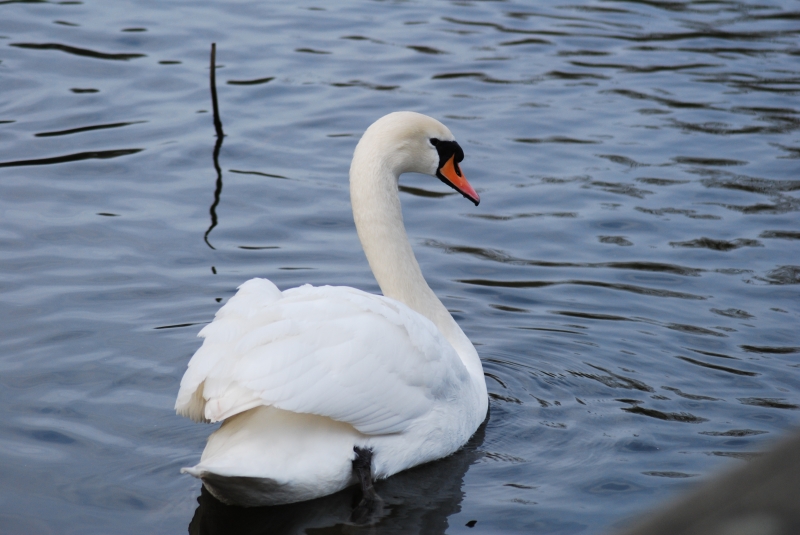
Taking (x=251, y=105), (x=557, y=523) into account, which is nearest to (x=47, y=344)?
(x=557, y=523)

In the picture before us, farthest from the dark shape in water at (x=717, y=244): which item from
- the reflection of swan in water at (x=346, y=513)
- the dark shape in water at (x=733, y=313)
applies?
the reflection of swan in water at (x=346, y=513)

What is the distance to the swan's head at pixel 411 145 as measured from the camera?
204 inches

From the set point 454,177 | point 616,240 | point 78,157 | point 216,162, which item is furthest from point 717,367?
A: point 78,157

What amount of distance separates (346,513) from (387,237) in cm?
161

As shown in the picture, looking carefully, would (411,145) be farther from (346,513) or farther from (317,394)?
(346,513)

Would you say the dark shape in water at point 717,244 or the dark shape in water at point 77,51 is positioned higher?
the dark shape in water at point 77,51

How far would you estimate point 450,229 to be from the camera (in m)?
7.91

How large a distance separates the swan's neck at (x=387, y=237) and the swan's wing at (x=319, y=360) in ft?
2.57

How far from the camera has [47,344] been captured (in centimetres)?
573

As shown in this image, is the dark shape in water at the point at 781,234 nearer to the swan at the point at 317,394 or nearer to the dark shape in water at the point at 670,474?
the dark shape in water at the point at 670,474

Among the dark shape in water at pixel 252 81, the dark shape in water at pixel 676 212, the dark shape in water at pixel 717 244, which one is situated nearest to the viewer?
the dark shape in water at pixel 717 244

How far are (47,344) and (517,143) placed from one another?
525 centimetres

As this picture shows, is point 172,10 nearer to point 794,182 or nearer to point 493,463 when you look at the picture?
point 794,182

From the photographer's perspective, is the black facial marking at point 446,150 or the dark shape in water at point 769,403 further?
the black facial marking at point 446,150
